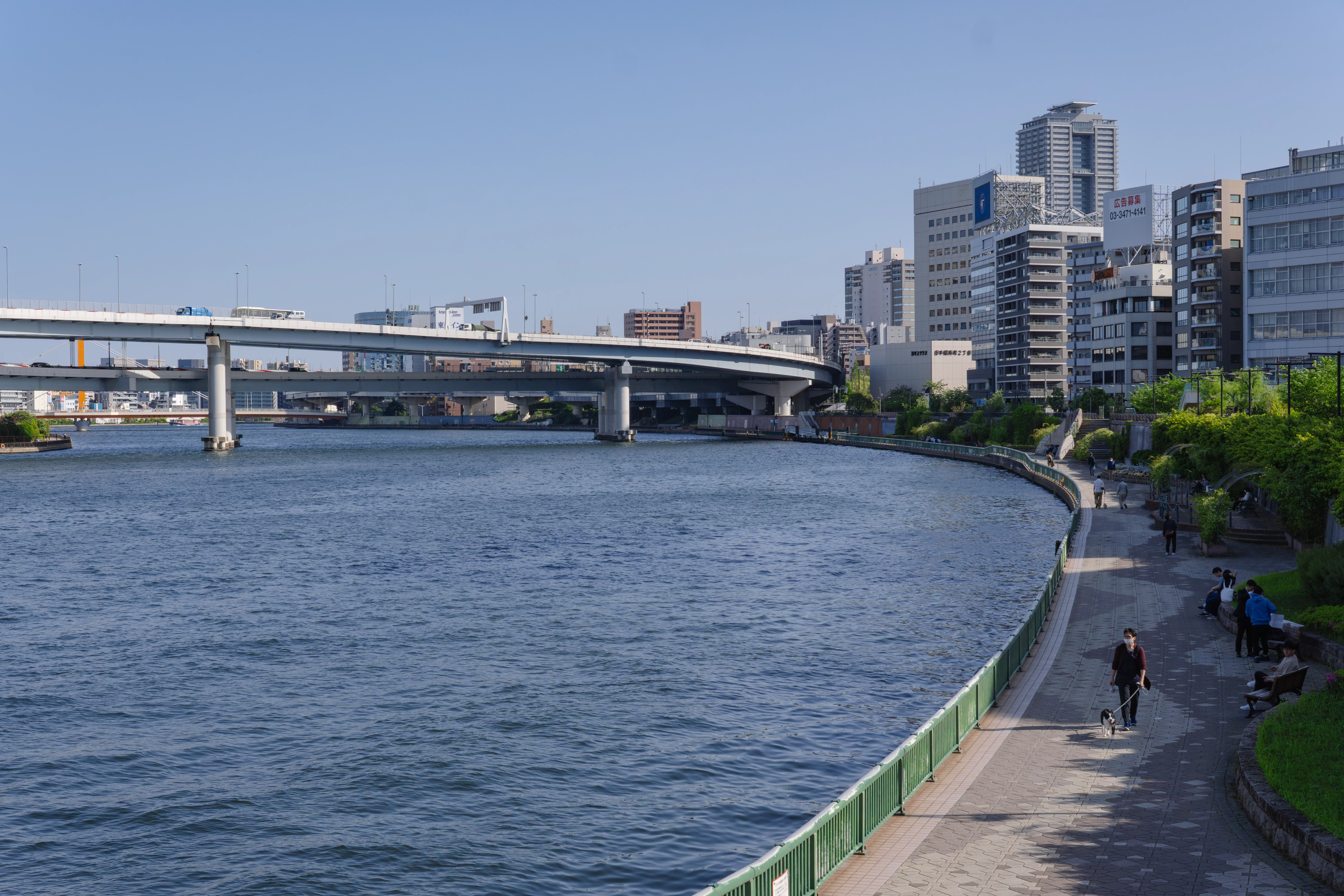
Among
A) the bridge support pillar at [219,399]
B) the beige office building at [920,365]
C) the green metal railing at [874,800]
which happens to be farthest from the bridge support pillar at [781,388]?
the green metal railing at [874,800]

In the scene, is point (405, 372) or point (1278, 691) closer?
point (1278, 691)

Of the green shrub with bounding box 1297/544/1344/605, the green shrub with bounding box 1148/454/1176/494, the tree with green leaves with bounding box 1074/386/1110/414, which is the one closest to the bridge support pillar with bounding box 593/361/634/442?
the tree with green leaves with bounding box 1074/386/1110/414

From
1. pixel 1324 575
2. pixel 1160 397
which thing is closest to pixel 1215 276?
pixel 1160 397

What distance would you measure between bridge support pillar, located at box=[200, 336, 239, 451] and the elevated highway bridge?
0.46 ft

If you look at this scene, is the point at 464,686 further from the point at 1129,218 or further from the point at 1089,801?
the point at 1129,218

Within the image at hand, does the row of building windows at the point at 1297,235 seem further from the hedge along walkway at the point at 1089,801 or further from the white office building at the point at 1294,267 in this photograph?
the hedge along walkway at the point at 1089,801

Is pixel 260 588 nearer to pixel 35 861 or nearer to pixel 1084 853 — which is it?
pixel 35 861

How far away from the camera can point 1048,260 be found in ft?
522

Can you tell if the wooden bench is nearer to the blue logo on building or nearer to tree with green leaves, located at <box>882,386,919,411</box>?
tree with green leaves, located at <box>882,386,919,411</box>

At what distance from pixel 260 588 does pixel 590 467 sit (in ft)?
219

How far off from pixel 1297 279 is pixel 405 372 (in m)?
130

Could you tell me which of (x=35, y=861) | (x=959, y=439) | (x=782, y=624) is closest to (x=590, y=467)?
(x=959, y=439)

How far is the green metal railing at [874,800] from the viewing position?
12086 millimetres

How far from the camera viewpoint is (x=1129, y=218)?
127 metres
